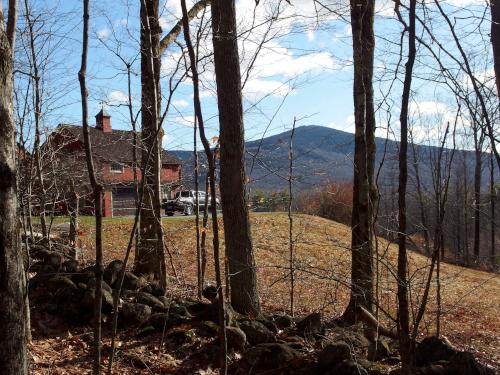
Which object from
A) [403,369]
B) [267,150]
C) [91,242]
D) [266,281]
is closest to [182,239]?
[91,242]

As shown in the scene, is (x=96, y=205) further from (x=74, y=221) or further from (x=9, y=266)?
(x=74, y=221)

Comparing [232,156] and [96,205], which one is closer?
[96,205]

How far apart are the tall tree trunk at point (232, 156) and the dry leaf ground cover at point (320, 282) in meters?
0.50

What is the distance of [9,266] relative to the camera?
248 cm

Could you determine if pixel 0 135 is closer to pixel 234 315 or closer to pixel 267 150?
pixel 234 315

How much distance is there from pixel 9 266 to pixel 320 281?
1036cm

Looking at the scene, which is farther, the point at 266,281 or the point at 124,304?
the point at 266,281

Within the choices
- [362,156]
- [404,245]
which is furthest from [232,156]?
[404,245]

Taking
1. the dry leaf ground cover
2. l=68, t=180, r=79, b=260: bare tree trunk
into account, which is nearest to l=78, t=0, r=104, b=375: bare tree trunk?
the dry leaf ground cover

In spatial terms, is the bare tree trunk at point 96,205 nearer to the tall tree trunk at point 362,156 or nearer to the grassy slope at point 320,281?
the grassy slope at point 320,281

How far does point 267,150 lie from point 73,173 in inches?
204

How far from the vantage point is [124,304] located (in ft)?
20.7

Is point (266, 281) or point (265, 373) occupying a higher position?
point (265, 373)

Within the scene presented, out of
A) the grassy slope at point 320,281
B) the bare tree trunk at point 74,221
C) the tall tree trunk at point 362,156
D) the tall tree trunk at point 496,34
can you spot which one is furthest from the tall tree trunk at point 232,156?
the bare tree trunk at point 74,221
